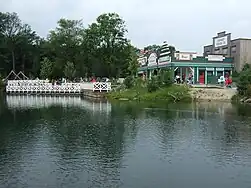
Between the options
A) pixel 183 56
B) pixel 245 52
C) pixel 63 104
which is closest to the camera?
pixel 63 104

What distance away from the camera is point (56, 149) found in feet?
52.2

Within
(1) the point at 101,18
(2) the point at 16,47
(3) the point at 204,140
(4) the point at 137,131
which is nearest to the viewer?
(3) the point at 204,140

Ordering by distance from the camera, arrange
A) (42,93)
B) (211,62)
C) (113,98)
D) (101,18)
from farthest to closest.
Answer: (101,18), (42,93), (211,62), (113,98)

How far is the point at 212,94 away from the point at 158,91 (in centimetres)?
605

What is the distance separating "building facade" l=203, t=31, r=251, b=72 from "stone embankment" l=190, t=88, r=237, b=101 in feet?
37.8

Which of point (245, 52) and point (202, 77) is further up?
point (245, 52)

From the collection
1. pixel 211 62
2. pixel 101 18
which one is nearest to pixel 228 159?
pixel 211 62

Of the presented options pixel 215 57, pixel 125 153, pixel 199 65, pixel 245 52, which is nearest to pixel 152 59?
pixel 199 65

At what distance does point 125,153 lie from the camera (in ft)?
49.8

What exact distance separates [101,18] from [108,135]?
164 ft

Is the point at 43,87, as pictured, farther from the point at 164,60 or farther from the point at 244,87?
the point at 244,87

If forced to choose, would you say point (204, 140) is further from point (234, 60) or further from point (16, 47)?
point (16, 47)

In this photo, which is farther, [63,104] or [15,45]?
[15,45]

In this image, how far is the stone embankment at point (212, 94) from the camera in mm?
41281
